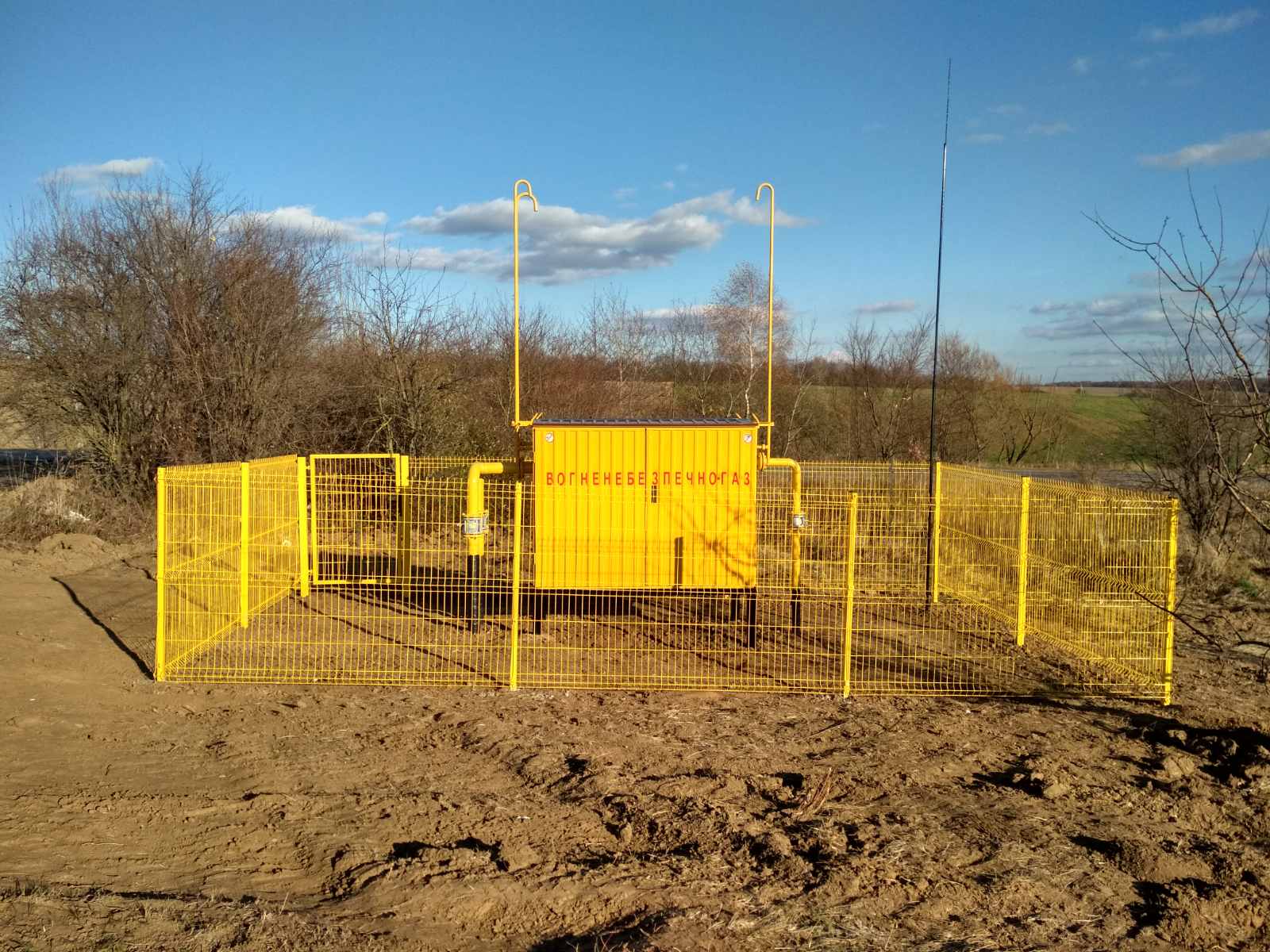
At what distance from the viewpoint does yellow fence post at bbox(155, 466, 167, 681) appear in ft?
24.3

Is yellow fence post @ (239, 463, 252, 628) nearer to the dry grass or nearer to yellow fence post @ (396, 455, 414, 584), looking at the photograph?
yellow fence post @ (396, 455, 414, 584)

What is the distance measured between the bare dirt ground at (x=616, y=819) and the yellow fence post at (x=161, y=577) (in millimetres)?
186

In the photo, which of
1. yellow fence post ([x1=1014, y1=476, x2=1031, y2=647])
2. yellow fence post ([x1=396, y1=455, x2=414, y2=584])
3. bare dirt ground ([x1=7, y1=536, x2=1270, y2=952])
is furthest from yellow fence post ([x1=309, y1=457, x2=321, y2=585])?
yellow fence post ([x1=1014, y1=476, x2=1031, y2=647])

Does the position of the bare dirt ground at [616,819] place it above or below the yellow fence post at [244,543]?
below

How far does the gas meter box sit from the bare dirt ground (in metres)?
1.51

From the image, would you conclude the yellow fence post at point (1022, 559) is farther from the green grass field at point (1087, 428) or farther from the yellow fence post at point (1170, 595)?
the green grass field at point (1087, 428)

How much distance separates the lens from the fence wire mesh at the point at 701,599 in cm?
798

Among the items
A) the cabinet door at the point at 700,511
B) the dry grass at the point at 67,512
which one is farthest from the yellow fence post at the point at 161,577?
the dry grass at the point at 67,512

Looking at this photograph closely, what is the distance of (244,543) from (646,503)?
3944mm

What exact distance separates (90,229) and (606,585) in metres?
13.5

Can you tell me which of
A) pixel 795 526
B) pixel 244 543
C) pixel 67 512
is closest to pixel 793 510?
pixel 795 526

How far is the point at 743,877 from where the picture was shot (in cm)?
450

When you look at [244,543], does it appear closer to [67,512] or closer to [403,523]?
[403,523]

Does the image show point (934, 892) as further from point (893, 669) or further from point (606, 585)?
point (606, 585)
